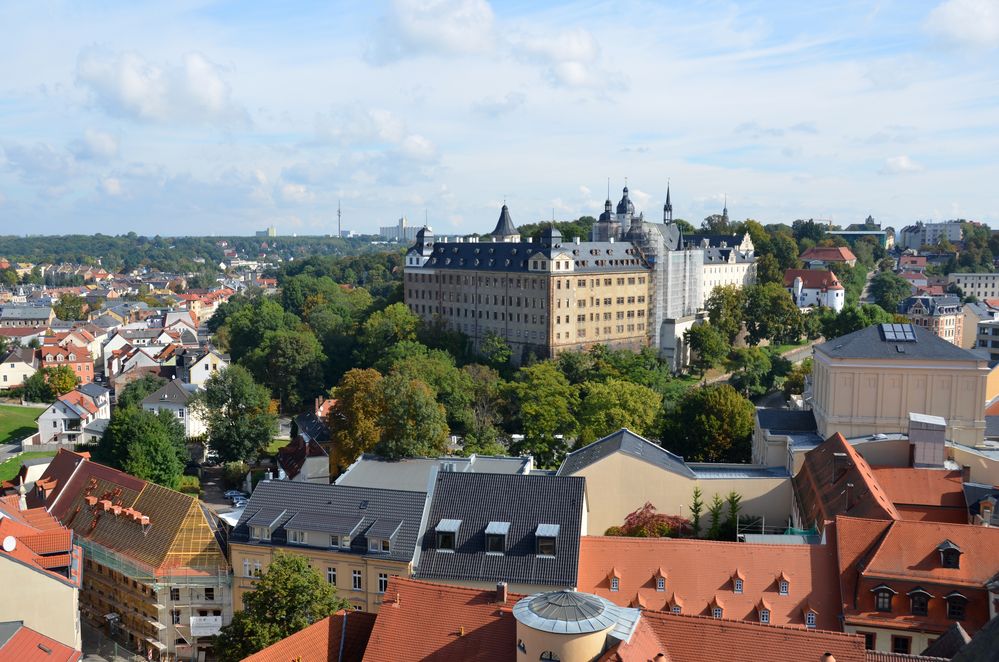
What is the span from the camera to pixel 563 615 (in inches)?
822

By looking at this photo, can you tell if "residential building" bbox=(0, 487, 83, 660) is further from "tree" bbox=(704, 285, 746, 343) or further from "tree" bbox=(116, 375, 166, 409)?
"tree" bbox=(704, 285, 746, 343)

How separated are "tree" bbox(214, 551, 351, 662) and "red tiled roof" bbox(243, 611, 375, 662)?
47.0 inches

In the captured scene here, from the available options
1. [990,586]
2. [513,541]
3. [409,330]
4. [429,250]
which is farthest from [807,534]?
[429,250]

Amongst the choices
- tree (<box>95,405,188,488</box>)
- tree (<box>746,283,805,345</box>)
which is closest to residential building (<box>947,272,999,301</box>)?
tree (<box>746,283,805,345</box>)

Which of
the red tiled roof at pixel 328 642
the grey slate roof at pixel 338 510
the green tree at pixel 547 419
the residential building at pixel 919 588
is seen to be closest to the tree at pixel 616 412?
the green tree at pixel 547 419

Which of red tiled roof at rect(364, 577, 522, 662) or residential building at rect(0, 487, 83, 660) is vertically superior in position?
red tiled roof at rect(364, 577, 522, 662)

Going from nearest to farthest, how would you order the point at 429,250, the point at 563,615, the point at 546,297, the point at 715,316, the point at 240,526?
1. the point at 563,615
2. the point at 240,526
3. the point at 546,297
4. the point at 715,316
5. the point at 429,250

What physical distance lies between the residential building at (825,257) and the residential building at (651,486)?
283 ft

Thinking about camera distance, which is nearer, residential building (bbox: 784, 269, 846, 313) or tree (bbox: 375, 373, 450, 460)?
tree (bbox: 375, 373, 450, 460)

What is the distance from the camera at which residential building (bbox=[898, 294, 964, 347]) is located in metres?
96.9

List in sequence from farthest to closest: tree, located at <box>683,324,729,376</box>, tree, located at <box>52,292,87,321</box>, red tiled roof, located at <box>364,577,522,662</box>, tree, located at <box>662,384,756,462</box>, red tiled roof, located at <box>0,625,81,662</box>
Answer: tree, located at <box>52,292,87,321</box>
tree, located at <box>683,324,729,376</box>
tree, located at <box>662,384,756,462</box>
red tiled roof, located at <box>0,625,81,662</box>
red tiled roof, located at <box>364,577,522,662</box>

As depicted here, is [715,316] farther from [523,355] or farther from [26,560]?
[26,560]

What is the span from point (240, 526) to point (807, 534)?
2050 centimetres

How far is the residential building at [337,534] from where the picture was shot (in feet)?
100
